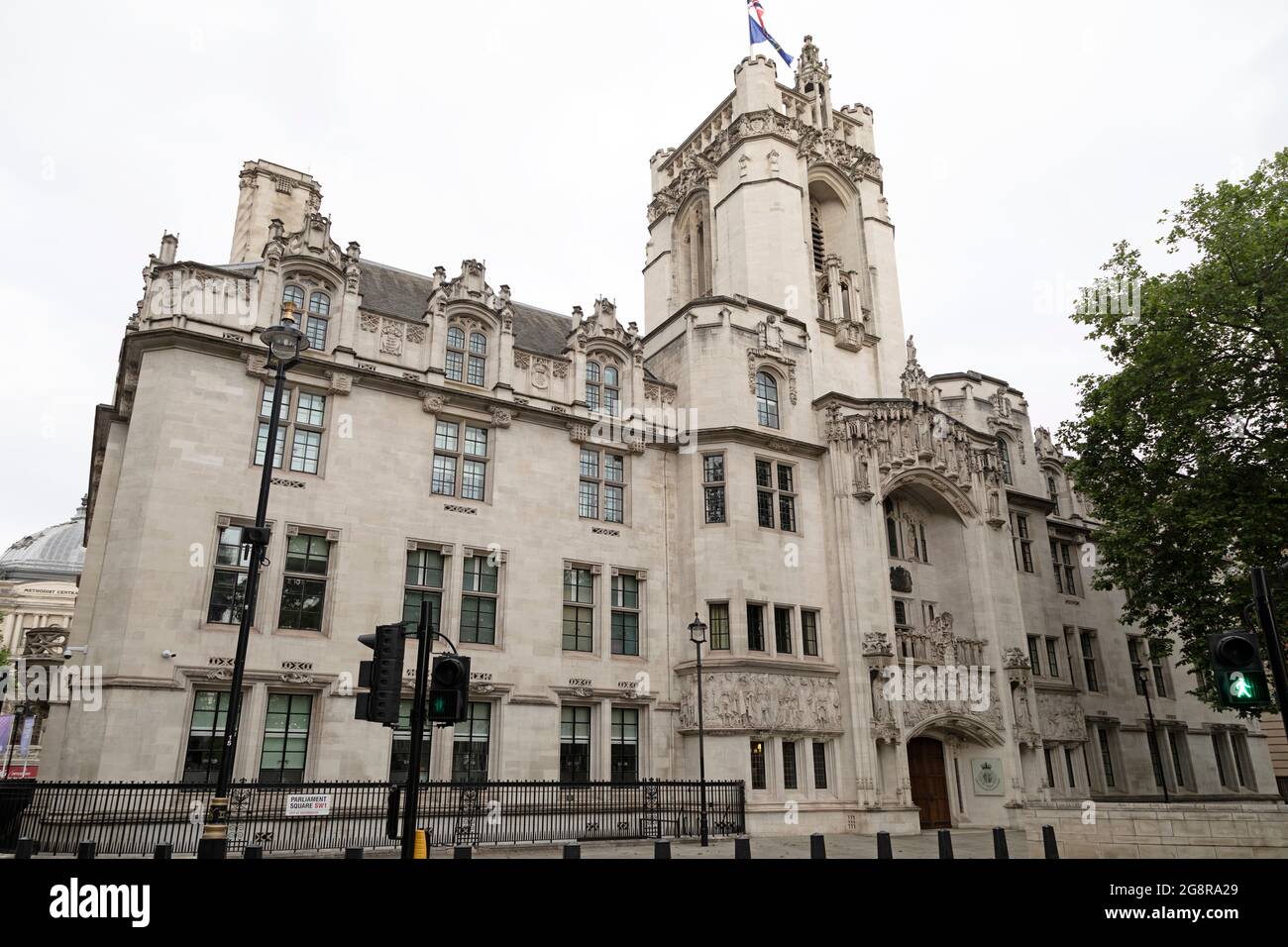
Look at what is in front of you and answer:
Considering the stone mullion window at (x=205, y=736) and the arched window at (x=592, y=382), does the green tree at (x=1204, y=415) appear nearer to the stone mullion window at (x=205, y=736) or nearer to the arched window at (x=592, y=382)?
the arched window at (x=592, y=382)

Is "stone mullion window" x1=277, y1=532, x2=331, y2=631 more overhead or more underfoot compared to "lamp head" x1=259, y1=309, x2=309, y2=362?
more underfoot

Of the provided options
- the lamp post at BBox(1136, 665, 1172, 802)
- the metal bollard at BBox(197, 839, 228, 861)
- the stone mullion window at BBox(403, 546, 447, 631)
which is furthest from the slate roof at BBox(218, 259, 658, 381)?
the lamp post at BBox(1136, 665, 1172, 802)

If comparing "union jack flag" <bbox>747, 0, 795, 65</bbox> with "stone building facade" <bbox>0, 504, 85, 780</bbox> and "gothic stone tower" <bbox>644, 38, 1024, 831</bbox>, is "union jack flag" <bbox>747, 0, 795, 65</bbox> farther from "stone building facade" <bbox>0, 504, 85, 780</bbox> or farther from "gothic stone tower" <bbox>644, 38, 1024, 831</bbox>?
"stone building facade" <bbox>0, 504, 85, 780</bbox>

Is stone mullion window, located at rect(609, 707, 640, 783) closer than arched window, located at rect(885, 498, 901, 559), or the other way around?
stone mullion window, located at rect(609, 707, 640, 783)

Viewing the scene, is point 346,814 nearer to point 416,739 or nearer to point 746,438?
point 416,739

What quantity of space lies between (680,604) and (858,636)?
232 inches

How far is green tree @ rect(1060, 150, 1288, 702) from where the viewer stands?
23859mm

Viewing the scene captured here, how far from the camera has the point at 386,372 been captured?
991 inches

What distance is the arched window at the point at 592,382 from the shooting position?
95.4 feet

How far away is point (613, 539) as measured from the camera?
2769 centimetres

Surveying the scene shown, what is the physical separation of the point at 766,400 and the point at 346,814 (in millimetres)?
19138

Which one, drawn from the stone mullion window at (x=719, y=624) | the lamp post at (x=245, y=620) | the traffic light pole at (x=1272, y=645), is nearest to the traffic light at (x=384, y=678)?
the lamp post at (x=245, y=620)

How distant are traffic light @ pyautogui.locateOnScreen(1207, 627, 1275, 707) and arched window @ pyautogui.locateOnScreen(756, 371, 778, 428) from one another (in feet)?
69.9
